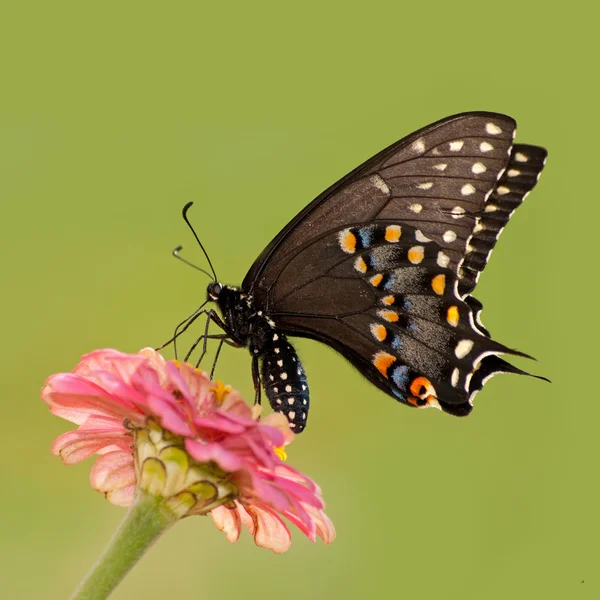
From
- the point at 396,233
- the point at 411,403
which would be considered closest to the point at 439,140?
the point at 396,233

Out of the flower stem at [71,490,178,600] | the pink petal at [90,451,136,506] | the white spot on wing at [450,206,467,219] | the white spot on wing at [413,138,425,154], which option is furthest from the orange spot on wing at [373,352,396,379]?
the flower stem at [71,490,178,600]

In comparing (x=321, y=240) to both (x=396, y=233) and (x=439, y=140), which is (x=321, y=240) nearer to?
(x=396, y=233)

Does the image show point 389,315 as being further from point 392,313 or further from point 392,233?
point 392,233

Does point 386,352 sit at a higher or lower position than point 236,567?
higher

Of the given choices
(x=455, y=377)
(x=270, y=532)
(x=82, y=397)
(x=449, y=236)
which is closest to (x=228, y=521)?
(x=270, y=532)

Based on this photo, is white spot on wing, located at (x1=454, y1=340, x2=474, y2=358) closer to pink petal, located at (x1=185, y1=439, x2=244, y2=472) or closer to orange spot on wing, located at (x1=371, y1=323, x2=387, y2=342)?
orange spot on wing, located at (x1=371, y1=323, x2=387, y2=342)

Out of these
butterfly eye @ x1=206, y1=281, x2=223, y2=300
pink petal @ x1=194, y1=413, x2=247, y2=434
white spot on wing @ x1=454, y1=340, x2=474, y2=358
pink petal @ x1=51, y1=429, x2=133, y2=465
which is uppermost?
white spot on wing @ x1=454, y1=340, x2=474, y2=358
